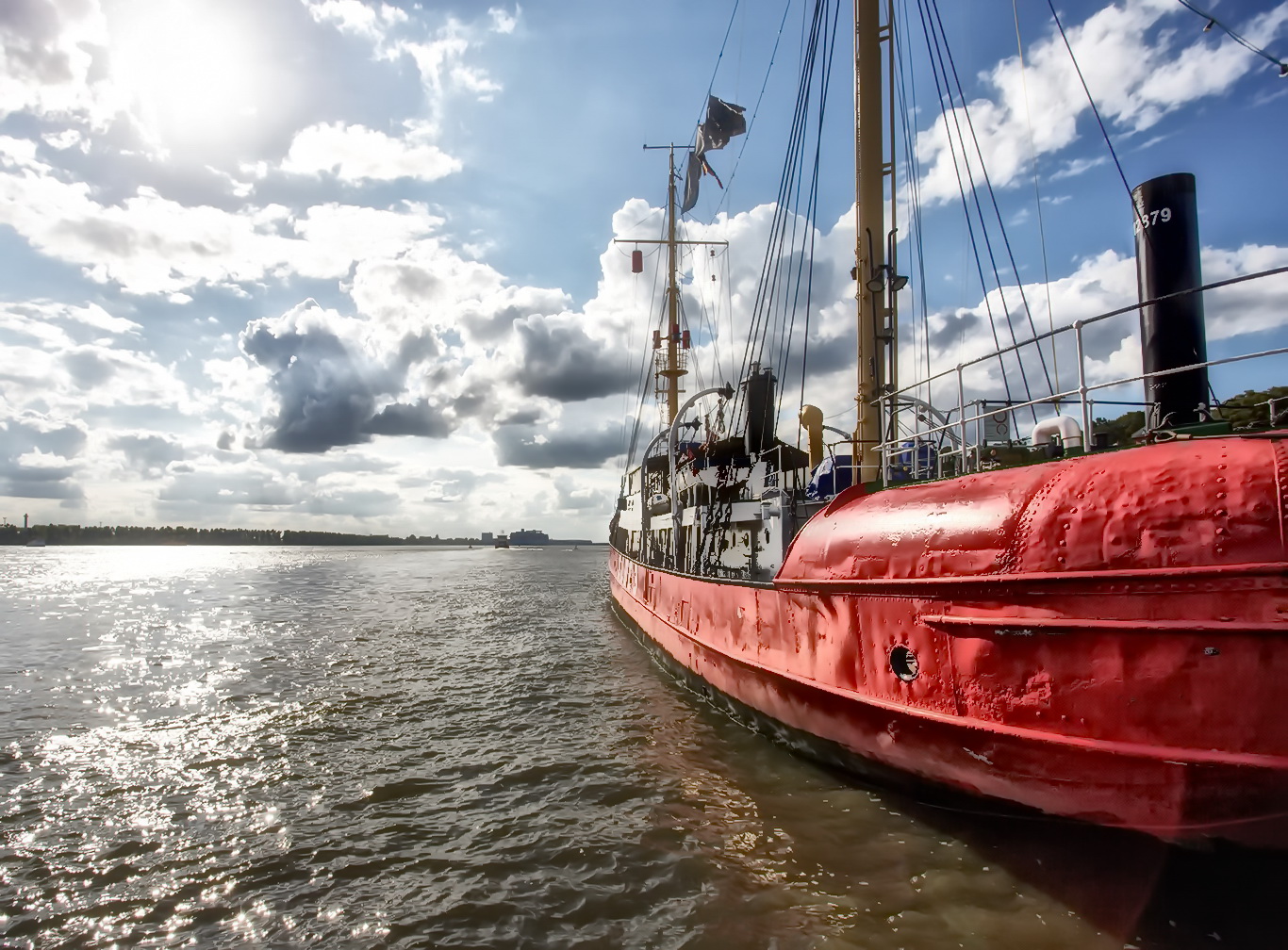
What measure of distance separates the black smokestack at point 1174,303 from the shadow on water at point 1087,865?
4.03 metres

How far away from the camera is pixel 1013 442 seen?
24.6 feet

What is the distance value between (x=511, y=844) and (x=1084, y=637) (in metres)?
5.09

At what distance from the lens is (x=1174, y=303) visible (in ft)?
21.9

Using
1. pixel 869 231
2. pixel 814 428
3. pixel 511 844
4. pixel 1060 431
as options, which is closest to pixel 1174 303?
pixel 1060 431

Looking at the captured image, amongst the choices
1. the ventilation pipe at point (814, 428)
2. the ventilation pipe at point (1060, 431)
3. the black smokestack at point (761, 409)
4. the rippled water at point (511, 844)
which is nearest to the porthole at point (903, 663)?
the rippled water at point (511, 844)

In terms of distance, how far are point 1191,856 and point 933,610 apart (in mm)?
2326

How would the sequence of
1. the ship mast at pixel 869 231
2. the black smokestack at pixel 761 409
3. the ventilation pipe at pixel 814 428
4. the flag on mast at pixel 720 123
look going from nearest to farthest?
the ship mast at pixel 869 231, the ventilation pipe at pixel 814 428, the black smokestack at pixel 761 409, the flag on mast at pixel 720 123

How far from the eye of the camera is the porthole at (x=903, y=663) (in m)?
6.17

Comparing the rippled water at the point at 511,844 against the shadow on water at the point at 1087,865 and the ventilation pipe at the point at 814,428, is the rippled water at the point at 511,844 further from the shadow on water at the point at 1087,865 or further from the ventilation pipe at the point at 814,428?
the ventilation pipe at the point at 814,428

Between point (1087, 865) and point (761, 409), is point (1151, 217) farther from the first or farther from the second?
point (761, 409)

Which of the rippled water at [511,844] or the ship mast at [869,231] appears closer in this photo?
the rippled water at [511,844]

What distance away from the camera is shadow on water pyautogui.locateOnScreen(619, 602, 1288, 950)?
4.37m

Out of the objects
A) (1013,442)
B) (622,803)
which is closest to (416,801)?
(622,803)

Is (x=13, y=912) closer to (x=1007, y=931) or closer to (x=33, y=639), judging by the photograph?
(x=1007, y=931)
